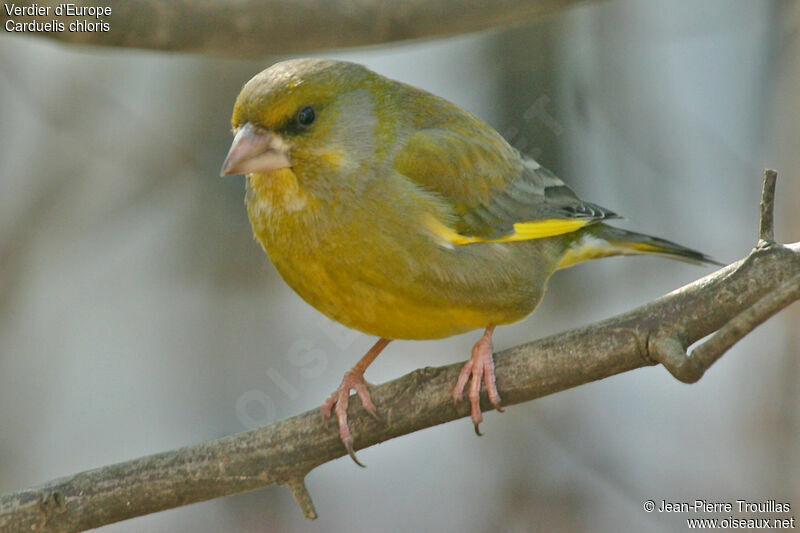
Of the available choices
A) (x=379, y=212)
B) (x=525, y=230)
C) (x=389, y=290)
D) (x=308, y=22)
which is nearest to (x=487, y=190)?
(x=525, y=230)

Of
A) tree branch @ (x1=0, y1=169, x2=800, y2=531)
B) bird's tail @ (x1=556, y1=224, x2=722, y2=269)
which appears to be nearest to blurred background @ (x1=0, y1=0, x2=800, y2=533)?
bird's tail @ (x1=556, y1=224, x2=722, y2=269)

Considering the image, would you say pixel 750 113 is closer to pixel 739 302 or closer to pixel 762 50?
pixel 762 50

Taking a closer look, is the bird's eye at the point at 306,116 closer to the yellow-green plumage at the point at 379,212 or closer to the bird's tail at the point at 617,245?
the yellow-green plumage at the point at 379,212

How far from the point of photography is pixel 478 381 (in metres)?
3.42

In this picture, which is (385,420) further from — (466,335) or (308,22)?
(466,335)

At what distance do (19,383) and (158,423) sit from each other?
49.3 inches

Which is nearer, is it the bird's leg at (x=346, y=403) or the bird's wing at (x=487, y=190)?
the bird's leg at (x=346, y=403)

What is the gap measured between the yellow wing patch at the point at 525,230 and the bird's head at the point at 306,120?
0.39m

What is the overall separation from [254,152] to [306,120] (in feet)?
0.91

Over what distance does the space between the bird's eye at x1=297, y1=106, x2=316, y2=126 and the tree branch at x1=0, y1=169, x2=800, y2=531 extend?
100 centimetres

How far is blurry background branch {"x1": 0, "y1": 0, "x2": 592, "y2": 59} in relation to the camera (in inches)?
151

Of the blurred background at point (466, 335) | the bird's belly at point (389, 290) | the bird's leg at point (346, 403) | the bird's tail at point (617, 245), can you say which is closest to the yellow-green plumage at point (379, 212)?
the bird's belly at point (389, 290)

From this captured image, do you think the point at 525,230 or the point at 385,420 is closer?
the point at 385,420

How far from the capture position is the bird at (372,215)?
11.2 feet
